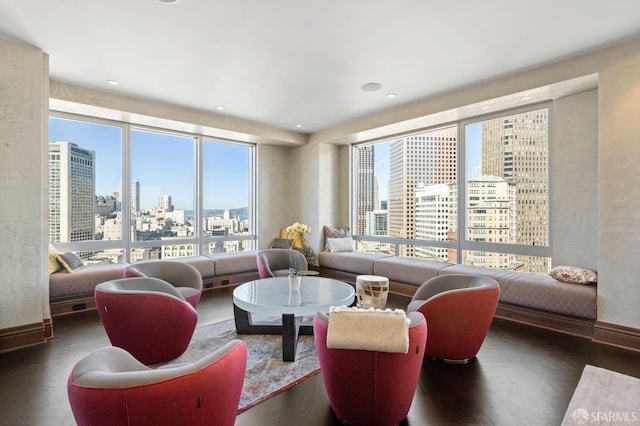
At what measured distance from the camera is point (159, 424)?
4.19 feet

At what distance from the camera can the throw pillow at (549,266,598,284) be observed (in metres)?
3.45

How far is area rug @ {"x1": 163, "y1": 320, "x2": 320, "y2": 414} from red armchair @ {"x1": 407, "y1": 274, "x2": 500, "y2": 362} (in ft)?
3.53

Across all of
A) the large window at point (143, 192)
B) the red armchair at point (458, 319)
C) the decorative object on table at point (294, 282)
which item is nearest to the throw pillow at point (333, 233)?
the large window at point (143, 192)

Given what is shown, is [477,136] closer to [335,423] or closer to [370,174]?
[370,174]

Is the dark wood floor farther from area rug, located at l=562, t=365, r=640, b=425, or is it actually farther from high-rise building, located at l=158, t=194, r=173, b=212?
high-rise building, located at l=158, t=194, r=173, b=212

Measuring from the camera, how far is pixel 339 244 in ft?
21.6

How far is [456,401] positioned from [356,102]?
4.14 meters

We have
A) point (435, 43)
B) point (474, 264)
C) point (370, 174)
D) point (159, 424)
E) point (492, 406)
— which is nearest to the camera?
point (159, 424)

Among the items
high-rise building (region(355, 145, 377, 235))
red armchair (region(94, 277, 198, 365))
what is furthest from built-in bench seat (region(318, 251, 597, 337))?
red armchair (region(94, 277, 198, 365))

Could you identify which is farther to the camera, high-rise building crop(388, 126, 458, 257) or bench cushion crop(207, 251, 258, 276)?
bench cushion crop(207, 251, 258, 276)

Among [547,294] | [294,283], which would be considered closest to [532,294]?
[547,294]

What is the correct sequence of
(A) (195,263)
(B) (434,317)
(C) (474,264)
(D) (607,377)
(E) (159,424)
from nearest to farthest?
(E) (159,424) → (D) (607,377) → (B) (434,317) → (C) (474,264) → (A) (195,263)

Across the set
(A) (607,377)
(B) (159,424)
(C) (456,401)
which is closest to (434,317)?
(C) (456,401)

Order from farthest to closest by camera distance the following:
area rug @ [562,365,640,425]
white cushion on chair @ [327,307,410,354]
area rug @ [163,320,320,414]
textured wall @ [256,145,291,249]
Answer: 1. textured wall @ [256,145,291,249]
2. area rug @ [163,320,320,414]
3. area rug @ [562,365,640,425]
4. white cushion on chair @ [327,307,410,354]
